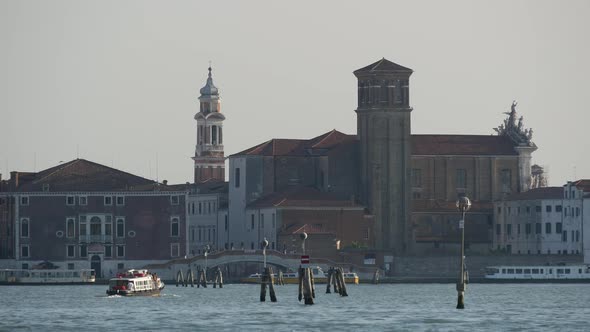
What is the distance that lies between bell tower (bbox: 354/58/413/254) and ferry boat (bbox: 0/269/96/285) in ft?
84.2

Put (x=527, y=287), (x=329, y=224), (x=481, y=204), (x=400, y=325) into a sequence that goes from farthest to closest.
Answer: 1. (x=481, y=204)
2. (x=329, y=224)
3. (x=527, y=287)
4. (x=400, y=325)

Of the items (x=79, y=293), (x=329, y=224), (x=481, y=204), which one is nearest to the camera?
(x=79, y=293)

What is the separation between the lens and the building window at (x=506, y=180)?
653ft

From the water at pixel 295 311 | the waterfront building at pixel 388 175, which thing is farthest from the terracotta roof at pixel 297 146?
the water at pixel 295 311

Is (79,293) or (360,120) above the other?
(360,120)

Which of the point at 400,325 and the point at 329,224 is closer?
the point at 400,325

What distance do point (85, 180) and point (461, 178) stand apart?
116 ft

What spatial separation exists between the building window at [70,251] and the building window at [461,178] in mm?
36096

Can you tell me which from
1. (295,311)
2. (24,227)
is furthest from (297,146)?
(295,311)

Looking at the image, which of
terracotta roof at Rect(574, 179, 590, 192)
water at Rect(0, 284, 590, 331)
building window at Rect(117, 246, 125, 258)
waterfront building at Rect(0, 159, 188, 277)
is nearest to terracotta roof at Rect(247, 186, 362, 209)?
waterfront building at Rect(0, 159, 188, 277)

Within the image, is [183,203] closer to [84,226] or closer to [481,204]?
[84,226]

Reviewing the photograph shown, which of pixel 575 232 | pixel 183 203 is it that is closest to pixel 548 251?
pixel 575 232

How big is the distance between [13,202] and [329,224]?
2477 centimetres

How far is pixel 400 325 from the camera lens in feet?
354
